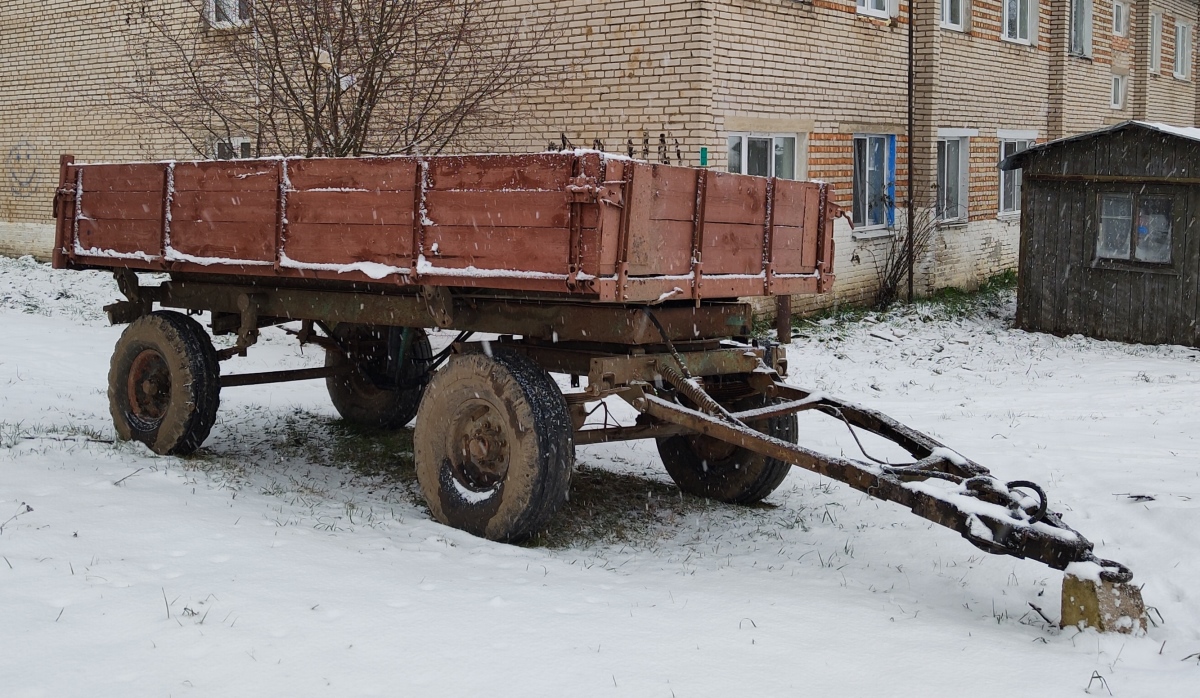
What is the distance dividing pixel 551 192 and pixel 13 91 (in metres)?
16.7

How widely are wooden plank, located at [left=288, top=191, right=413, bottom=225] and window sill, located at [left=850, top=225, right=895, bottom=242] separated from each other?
9298 millimetres

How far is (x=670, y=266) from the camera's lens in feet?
17.9

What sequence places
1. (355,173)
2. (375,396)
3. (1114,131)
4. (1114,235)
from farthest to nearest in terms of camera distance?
(1114,235)
(1114,131)
(375,396)
(355,173)

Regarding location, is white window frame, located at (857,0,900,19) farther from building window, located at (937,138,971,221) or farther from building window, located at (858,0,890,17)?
building window, located at (937,138,971,221)

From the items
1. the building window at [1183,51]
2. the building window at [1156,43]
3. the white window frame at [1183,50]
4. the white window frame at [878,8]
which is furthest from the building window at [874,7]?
the building window at [1183,51]

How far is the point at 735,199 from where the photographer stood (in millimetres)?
5820

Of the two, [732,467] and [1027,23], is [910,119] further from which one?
[732,467]

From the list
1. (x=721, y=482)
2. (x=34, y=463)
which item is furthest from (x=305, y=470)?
(x=721, y=482)

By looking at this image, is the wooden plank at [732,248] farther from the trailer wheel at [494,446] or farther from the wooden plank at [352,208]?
the wooden plank at [352,208]

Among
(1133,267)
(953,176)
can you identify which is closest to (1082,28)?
(953,176)

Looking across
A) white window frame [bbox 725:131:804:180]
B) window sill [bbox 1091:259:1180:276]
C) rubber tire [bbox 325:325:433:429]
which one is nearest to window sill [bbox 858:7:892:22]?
white window frame [bbox 725:131:804:180]

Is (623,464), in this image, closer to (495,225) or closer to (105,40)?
(495,225)

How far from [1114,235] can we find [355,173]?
33.4 feet

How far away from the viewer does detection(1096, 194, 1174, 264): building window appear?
12.9m
